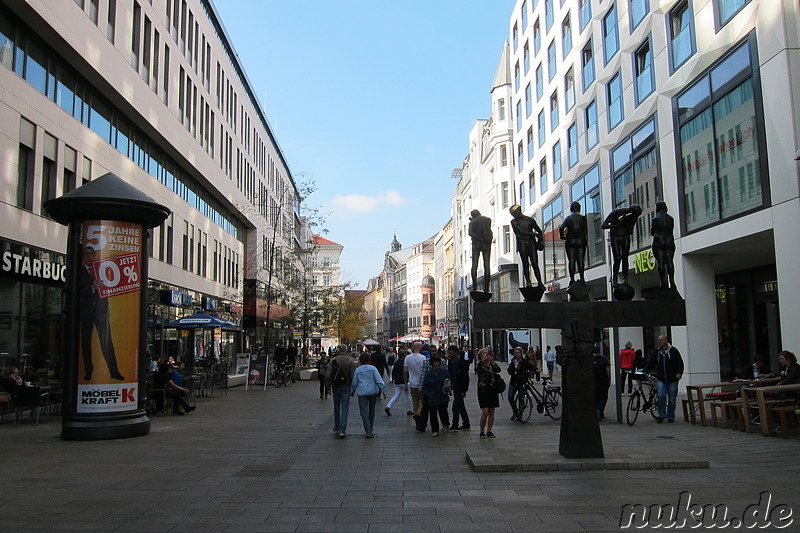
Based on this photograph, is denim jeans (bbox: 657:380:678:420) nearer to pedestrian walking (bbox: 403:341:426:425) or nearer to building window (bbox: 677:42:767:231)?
building window (bbox: 677:42:767:231)

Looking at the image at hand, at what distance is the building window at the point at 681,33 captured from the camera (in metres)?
19.4

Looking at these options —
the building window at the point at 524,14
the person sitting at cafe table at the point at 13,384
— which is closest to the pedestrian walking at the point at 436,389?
the person sitting at cafe table at the point at 13,384

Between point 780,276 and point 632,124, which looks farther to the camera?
point 632,124

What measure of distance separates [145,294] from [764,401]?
11.8m

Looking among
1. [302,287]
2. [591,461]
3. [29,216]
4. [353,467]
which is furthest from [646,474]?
[302,287]

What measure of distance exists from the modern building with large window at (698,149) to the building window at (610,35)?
0.05 m

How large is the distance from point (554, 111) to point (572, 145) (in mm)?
3947

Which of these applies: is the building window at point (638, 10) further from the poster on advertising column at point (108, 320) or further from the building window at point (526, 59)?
the poster on advertising column at point (108, 320)

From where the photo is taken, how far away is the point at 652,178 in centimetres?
2225

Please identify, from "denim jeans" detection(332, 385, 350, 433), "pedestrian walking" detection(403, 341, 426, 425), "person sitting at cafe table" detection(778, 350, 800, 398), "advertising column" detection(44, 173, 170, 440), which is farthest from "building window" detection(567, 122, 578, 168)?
"advertising column" detection(44, 173, 170, 440)

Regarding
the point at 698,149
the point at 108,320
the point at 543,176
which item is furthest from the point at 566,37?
the point at 108,320

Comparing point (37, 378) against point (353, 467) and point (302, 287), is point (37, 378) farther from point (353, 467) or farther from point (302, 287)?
point (302, 287)

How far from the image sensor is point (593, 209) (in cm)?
2877

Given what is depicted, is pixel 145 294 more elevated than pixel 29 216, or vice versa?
→ pixel 29 216
